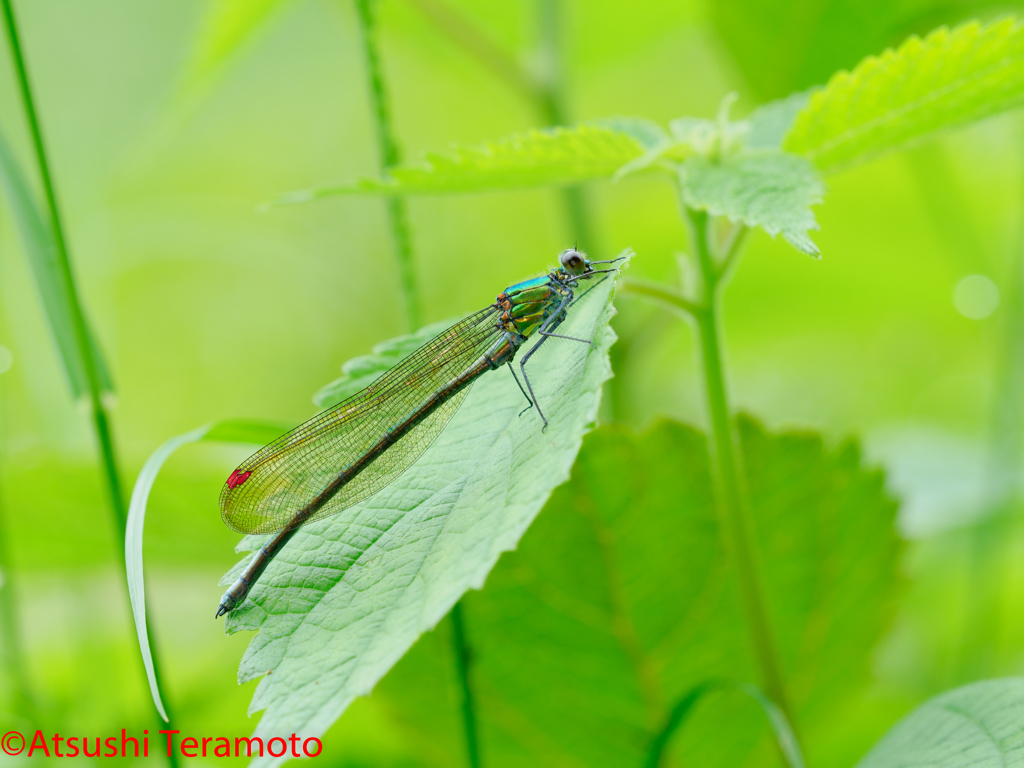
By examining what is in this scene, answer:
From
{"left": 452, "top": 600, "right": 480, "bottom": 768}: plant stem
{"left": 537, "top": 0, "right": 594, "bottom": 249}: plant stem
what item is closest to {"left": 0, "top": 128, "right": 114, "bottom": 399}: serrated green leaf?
{"left": 452, "top": 600, "right": 480, "bottom": 768}: plant stem

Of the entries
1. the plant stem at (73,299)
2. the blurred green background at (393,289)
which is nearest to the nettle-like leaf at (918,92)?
the blurred green background at (393,289)

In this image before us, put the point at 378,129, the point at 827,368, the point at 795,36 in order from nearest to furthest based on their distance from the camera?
1. the point at 378,129
2. the point at 795,36
3. the point at 827,368

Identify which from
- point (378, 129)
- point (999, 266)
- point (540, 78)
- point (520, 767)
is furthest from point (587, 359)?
point (999, 266)

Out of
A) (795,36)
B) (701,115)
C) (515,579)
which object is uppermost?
(701,115)

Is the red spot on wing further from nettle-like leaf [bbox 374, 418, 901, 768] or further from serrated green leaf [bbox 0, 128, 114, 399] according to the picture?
nettle-like leaf [bbox 374, 418, 901, 768]

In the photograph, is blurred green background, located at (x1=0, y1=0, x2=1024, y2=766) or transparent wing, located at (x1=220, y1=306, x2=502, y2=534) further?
blurred green background, located at (x1=0, y1=0, x2=1024, y2=766)

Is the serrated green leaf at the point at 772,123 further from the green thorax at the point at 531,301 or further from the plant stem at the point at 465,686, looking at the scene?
the plant stem at the point at 465,686

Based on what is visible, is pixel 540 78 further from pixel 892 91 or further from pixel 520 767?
pixel 520 767
